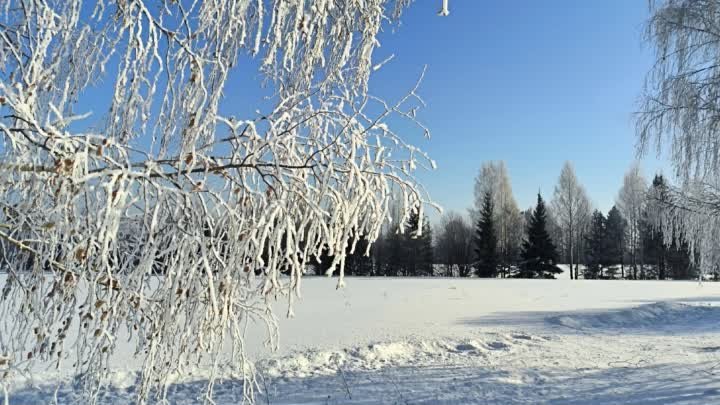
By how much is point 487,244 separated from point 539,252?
10.9 feet

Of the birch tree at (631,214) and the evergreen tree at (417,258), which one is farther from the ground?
the birch tree at (631,214)

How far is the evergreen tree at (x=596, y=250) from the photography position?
1277 inches

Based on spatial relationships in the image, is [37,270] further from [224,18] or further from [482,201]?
[482,201]

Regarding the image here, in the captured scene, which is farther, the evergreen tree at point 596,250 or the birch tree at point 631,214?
the evergreen tree at point 596,250

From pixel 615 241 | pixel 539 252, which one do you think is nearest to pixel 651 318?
pixel 539 252

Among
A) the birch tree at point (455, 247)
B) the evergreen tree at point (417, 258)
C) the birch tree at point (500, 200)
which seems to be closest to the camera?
the evergreen tree at point (417, 258)

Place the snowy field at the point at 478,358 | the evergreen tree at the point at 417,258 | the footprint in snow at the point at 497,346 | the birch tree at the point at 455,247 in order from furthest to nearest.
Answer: the birch tree at the point at 455,247 < the evergreen tree at the point at 417,258 < the footprint in snow at the point at 497,346 < the snowy field at the point at 478,358

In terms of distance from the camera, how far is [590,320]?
9.35 metres

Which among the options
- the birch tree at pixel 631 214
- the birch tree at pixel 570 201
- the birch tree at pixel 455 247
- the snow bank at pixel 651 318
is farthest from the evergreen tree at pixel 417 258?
the snow bank at pixel 651 318

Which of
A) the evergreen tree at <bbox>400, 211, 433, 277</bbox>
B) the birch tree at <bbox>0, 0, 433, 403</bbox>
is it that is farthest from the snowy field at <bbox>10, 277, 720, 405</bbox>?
the evergreen tree at <bbox>400, 211, 433, 277</bbox>

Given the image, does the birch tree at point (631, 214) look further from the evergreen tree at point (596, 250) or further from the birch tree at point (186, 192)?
the birch tree at point (186, 192)

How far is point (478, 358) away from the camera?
6105mm

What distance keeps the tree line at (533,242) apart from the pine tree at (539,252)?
0.19 feet

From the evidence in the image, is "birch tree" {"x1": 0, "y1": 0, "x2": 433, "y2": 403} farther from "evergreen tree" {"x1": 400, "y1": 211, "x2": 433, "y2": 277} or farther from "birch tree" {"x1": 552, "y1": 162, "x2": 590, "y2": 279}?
"birch tree" {"x1": 552, "y1": 162, "x2": 590, "y2": 279}
